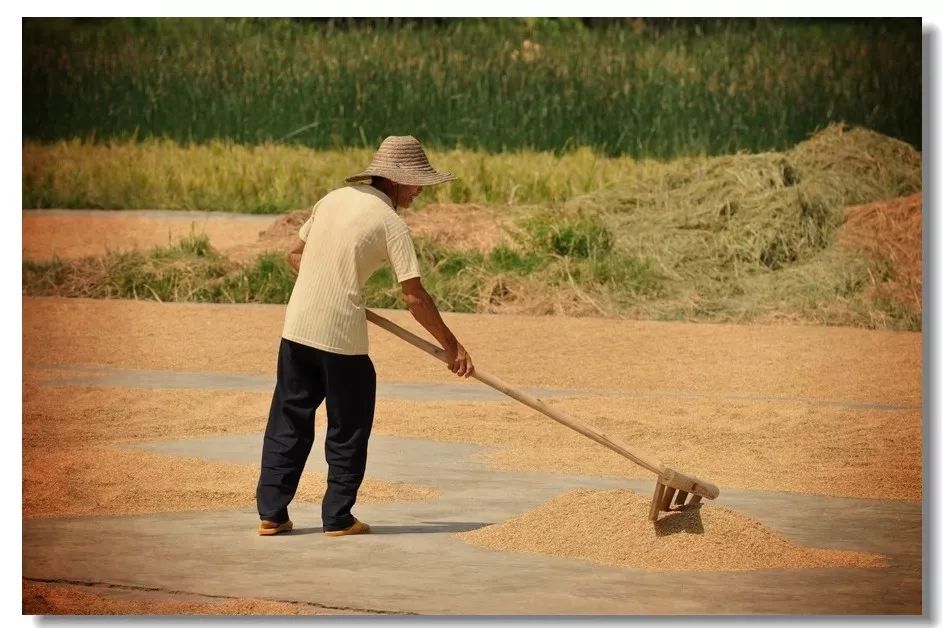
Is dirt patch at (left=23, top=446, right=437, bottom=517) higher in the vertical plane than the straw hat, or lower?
lower

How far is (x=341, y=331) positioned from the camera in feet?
19.4

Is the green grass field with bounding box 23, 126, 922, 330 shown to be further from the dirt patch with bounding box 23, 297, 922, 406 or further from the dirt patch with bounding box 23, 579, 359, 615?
the dirt patch with bounding box 23, 579, 359, 615

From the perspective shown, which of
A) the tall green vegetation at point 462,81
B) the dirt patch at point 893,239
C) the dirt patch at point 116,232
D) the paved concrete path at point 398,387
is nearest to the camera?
the paved concrete path at point 398,387

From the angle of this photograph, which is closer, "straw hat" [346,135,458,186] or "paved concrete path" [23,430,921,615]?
"paved concrete path" [23,430,921,615]

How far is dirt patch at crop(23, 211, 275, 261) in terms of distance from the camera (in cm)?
1273

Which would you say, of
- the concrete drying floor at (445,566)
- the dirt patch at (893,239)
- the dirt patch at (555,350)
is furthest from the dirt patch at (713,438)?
the dirt patch at (893,239)

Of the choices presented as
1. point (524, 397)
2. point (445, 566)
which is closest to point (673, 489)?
point (524, 397)

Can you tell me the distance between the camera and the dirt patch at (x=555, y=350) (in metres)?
10.5

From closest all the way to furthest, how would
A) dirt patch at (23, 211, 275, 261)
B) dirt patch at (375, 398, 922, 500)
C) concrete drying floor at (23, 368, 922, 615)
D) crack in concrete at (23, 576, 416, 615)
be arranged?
1. crack in concrete at (23, 576, 416, 615)
2. concrete drying floor at (23, 368, 922, 615)
3. dirt patch at (375, 398, 922, 500)
4. dirt patch at (23, 211, 275, 261)

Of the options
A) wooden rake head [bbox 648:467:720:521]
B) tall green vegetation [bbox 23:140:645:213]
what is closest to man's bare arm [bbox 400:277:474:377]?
wooden rake head [bbox 648:467:720:521]

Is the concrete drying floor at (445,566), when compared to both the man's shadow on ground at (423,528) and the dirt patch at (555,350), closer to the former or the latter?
the man's shadow on ground at (423,528)

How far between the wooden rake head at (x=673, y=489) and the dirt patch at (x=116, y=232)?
7469mm

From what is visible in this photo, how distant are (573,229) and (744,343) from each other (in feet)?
8.15

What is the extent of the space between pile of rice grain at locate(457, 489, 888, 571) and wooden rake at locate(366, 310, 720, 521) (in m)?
0.07
